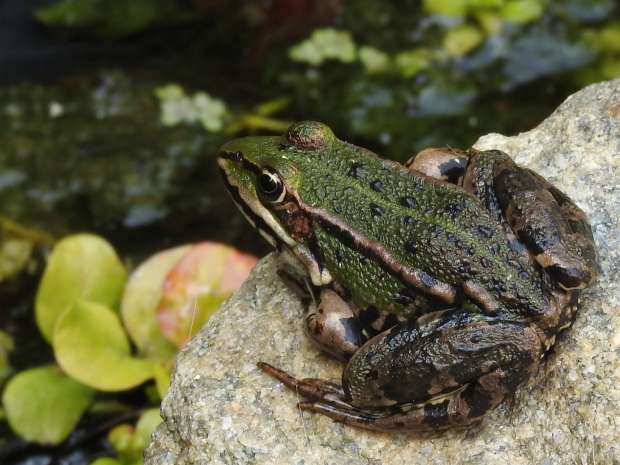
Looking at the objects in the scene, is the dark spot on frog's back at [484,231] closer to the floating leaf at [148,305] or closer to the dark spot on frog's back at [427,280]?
the dark spot on frog's back at [427,280]

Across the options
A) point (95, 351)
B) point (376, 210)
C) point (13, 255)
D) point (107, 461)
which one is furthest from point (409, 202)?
point (13, 255)

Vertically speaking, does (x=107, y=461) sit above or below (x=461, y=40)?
below

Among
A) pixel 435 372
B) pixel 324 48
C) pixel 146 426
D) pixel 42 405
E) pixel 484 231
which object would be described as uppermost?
pixel 484 231

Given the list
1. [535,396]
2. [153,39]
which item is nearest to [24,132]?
[153,39]

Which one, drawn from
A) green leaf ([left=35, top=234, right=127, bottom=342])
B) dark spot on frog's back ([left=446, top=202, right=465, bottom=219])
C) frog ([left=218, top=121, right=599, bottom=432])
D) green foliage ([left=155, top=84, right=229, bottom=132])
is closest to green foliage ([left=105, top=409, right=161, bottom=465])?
green leaf ([left=35, top=234, right=127, bottom=342])

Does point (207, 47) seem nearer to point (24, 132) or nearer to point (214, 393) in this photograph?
point (24, 132)

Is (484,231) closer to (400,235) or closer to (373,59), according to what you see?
(400,235)

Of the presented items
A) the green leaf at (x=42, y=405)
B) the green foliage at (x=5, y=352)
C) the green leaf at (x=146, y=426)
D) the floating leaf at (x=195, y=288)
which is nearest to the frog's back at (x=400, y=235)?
the floating leaf at (x=195, y=288)
